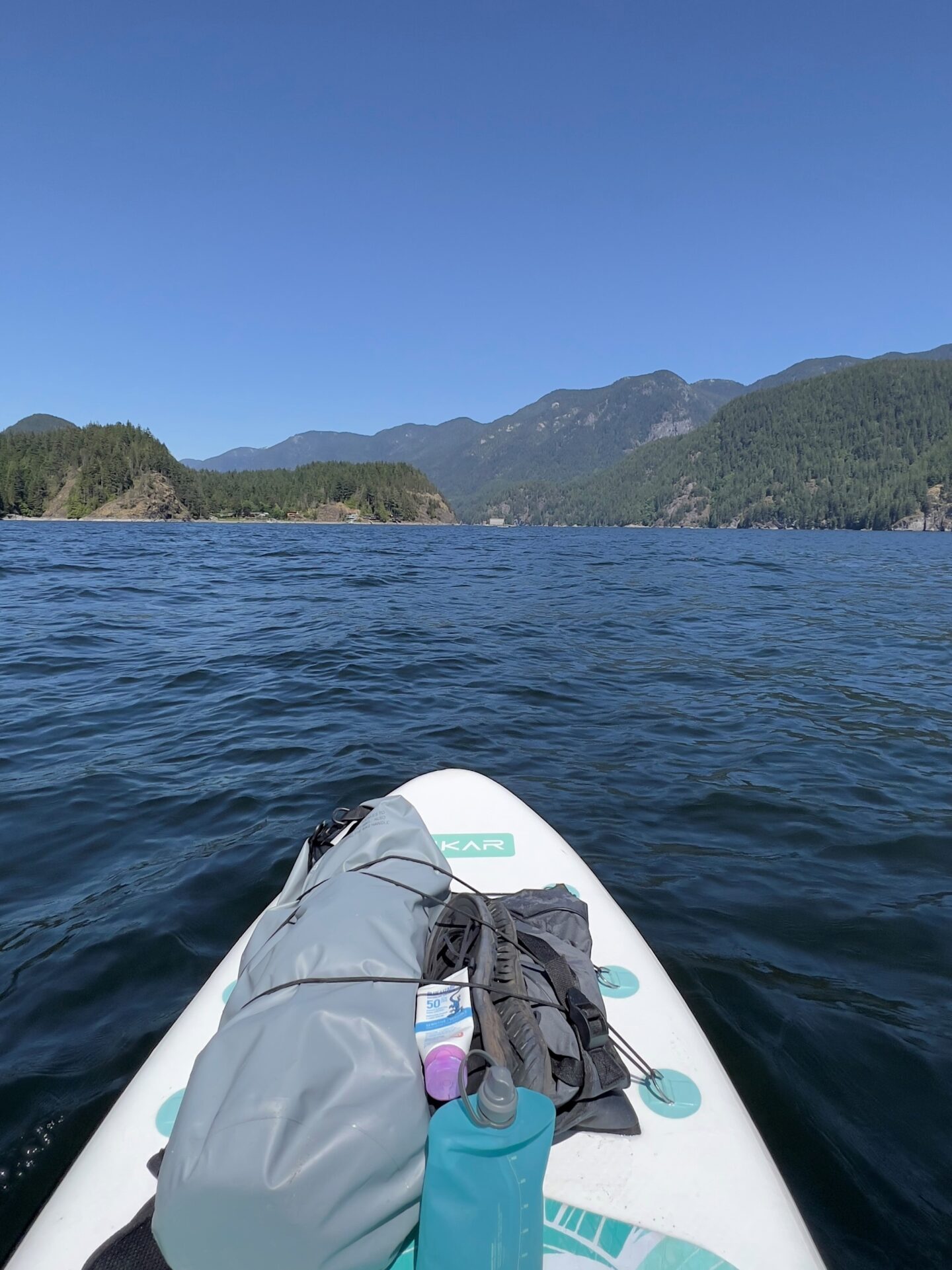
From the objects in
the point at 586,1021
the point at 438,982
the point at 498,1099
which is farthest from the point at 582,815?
the point at 498,1099

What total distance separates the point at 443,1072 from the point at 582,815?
387 centimetres

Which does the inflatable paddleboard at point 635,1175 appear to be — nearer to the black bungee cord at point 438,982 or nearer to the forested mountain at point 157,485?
the black bungee cord at point 438,982

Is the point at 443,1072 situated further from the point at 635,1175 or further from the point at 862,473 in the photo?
the point at 862,473

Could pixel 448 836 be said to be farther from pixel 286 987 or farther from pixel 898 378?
pixel 898 378

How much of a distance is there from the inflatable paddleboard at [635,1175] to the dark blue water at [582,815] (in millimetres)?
574

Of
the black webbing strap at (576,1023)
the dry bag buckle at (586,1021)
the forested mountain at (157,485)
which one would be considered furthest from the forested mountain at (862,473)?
the dry bag buckle at (586,1021)

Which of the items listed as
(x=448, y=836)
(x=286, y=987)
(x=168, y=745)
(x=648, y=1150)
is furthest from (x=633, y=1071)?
(x=168, y=745)

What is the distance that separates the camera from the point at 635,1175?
209 cm

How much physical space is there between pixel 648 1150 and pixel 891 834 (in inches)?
160

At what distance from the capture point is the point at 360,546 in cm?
4200

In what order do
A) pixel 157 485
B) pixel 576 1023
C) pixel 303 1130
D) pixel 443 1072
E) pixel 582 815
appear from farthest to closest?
pixel 157 485
pixel 582 815
pixel 576 1023
pixel 443 1072
pixel 303 1130

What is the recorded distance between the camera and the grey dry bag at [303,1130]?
141 centimetres

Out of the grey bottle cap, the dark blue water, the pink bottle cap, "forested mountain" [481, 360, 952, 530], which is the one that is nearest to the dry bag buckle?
the pink bottle cap

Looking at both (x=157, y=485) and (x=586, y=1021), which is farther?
(x=157, y=485)
